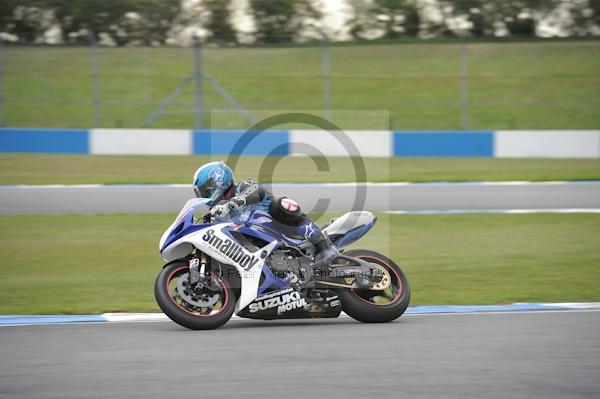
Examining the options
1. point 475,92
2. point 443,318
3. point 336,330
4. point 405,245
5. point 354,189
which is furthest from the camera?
point 475,92

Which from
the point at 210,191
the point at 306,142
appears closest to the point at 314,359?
the point at 210,191

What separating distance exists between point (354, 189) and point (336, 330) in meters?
9.88

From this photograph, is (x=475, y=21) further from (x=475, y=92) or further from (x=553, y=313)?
(x=553, y=313)

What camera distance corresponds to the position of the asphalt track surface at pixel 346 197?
14023mm

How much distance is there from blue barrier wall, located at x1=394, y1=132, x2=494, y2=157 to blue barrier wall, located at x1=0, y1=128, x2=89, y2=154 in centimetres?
729

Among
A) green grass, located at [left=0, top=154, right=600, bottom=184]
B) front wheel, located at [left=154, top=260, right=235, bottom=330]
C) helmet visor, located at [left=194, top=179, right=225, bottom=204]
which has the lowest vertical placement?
green grass, located at [left=0, top=154, right=600, bottom=184]

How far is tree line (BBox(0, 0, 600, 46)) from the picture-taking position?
26.6m

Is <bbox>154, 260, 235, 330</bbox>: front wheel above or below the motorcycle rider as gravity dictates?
below

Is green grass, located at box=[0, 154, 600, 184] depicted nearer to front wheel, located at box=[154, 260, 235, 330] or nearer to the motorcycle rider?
the motorcycle rider

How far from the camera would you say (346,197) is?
1519 cm

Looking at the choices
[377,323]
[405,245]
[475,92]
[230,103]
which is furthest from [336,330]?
[475,92]

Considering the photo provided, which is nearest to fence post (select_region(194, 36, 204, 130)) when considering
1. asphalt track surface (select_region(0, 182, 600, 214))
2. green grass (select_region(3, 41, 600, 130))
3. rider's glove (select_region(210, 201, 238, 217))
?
green grass (select_region(3, 41, 600, 130))

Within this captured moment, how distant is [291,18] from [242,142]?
8.32 m

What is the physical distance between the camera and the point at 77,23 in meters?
27.1
